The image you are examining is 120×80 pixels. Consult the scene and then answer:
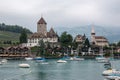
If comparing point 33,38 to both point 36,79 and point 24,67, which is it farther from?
point 36,79

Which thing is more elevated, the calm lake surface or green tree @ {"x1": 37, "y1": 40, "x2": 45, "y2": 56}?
green tree @ {"x1": 37, "y1": 40, "x2": 45, "y2": 56}

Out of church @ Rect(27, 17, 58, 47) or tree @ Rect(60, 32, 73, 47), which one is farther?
church @ Rect(27, 17, 58, 47)

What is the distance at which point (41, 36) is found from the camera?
184m

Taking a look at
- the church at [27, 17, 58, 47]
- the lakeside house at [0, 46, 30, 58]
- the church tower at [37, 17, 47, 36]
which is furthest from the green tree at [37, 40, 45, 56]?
the church tower at [37, 17, 47, 36]

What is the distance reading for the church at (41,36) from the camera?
18479cm

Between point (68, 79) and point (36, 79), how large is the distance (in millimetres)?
5236

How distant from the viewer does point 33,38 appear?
186625 mm

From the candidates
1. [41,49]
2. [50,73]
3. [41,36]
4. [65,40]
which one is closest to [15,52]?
[41,49]

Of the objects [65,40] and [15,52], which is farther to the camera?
[65,40]

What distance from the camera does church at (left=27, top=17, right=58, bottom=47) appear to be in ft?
606

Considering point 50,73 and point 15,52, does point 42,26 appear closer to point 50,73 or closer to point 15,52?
point 15,52

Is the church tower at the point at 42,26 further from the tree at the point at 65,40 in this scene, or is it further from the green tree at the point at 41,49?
the green tree at the point at 41,49

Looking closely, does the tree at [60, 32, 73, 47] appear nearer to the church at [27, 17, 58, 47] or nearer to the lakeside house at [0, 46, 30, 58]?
the church at [27, 17, 58, 47]

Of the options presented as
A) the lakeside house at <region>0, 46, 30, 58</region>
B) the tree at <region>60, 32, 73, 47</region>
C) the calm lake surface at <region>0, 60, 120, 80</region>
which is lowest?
the calm lake surface at <region>0, 60, 120, 80</region>
